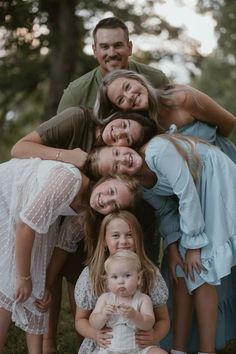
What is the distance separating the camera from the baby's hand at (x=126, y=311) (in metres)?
2.99

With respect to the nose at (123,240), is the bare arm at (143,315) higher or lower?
lower

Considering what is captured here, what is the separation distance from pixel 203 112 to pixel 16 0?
3465mm

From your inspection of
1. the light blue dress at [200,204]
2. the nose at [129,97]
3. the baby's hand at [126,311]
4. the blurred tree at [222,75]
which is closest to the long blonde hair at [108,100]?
the nose at [129,97]

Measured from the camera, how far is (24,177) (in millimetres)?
3518

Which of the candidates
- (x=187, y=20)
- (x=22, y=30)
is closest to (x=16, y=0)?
(x=22, y=30)

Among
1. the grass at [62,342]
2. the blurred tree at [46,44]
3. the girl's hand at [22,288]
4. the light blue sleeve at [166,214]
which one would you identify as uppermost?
the blurred tree at [46,44]

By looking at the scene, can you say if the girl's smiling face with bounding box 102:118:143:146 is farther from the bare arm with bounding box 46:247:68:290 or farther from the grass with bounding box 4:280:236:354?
the grass with bounding box 4:280:236:354

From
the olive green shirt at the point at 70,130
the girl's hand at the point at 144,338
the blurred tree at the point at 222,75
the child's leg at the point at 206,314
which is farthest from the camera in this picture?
the blurred tree at the point at 222,75

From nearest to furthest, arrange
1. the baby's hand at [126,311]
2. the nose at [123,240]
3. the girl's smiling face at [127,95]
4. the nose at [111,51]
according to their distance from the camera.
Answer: the baby's hand at [126,311] < the nose at [123,240] < the girl's smiling face at [127,95] < the nose at [111,51]

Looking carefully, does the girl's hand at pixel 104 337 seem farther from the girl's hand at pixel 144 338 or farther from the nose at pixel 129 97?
the nose at pixel 129 97

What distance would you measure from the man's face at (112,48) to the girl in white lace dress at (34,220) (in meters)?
1.31

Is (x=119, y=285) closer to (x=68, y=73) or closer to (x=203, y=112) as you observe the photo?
(x=203, y=112)

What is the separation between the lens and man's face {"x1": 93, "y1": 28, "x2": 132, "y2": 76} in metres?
4.60

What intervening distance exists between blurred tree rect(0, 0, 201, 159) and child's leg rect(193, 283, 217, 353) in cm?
420
